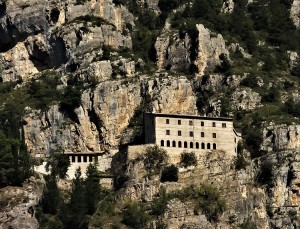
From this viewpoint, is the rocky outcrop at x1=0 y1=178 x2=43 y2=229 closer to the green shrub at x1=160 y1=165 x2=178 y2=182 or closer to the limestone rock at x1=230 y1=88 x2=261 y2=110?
the green shrub at x1=160 y1=165 x2=178 y2=182

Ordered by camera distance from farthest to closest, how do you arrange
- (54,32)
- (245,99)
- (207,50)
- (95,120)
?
(54,32)
(207,50)
(245,99)
(95,120)

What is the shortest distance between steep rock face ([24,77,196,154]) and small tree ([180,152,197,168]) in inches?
444

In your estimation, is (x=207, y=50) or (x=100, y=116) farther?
(x=207, y=50)

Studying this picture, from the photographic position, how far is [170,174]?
167 m

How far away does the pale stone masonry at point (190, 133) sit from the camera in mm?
170250

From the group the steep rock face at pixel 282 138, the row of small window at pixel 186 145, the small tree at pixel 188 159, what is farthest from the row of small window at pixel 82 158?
the steep rock face at pixel 282 138

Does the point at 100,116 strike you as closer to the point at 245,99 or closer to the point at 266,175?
the point at 245,99

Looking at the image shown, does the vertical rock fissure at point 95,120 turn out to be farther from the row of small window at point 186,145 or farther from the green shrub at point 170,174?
the green shrub at point 170,174

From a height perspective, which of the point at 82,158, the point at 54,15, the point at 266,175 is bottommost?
the point at 266,175

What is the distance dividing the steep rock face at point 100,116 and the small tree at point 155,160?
1083 centimetres

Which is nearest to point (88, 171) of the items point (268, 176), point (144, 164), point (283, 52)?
point (144, 164)

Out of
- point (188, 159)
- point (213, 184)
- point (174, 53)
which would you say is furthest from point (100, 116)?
point (213, 184)

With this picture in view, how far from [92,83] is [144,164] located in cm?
1821

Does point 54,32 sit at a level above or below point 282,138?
above
